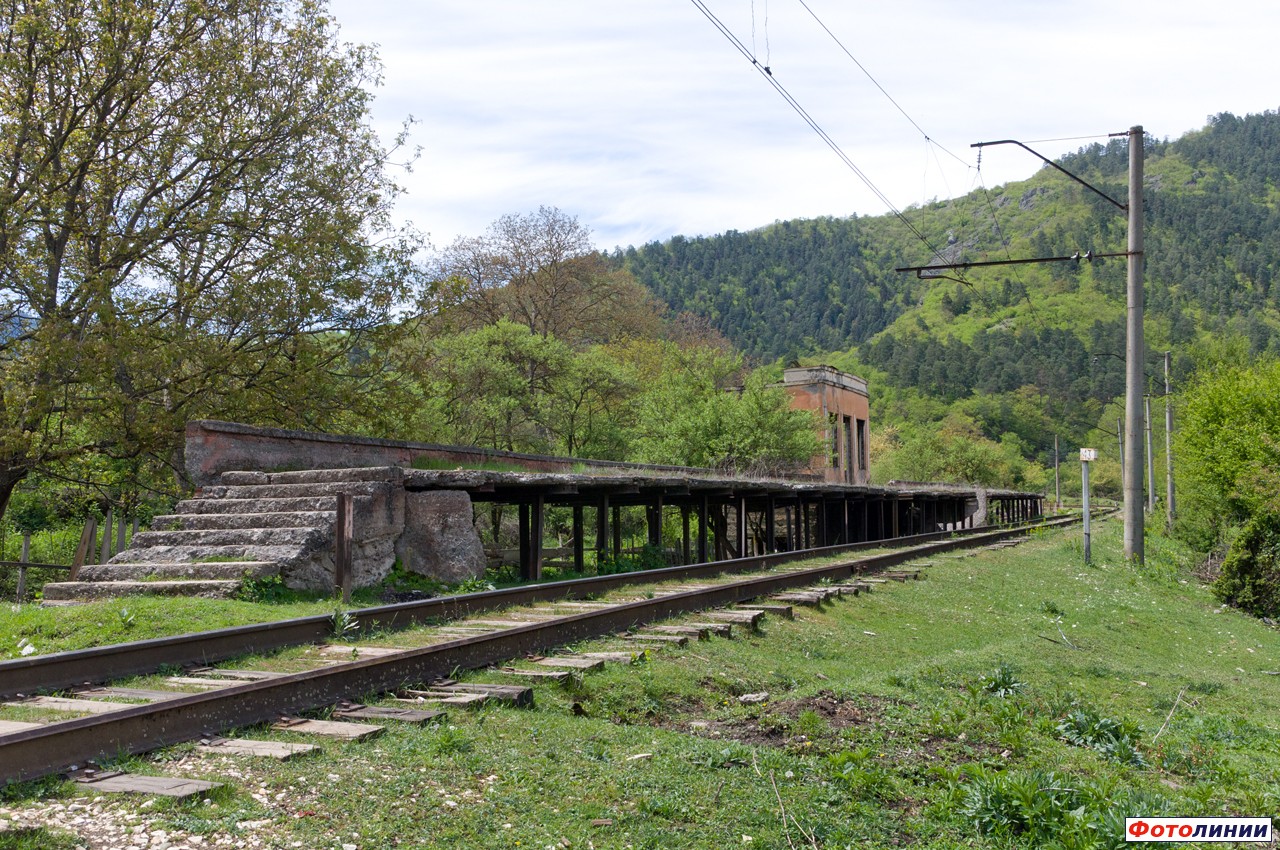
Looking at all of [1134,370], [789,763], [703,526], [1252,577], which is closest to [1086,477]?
[1134,370]

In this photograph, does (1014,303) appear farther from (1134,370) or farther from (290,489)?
(290,489)

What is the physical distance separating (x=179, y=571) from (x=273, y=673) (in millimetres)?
3976

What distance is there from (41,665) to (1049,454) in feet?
405

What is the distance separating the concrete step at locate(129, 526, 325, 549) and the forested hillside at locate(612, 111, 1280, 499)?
3323 inches

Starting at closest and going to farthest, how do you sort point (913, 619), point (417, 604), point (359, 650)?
1. point (359, 650)
2. point (417, 604)
3. point (913, 619)

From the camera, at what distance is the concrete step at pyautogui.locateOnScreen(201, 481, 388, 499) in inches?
448

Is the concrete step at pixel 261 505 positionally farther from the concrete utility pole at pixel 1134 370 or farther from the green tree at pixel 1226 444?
the green tree at pixel 1226 444

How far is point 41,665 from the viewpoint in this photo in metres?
6.12

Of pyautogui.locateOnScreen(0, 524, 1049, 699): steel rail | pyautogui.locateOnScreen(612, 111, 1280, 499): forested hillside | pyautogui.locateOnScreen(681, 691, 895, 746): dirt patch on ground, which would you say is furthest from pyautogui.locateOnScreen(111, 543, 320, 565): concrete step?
pyautogui.locateOnScreen(612, 111, 1280, 499): forested hillside

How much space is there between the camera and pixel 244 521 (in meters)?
11.0

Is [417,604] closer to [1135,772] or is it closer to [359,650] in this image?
[359,650]

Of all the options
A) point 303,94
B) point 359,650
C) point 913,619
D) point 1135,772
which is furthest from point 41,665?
point 303,94

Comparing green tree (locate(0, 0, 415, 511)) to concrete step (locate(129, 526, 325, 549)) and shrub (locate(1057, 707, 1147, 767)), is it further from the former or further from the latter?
shrub (locate(1057, 707, 1147, 767))

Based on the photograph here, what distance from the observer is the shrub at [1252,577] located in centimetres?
2395
